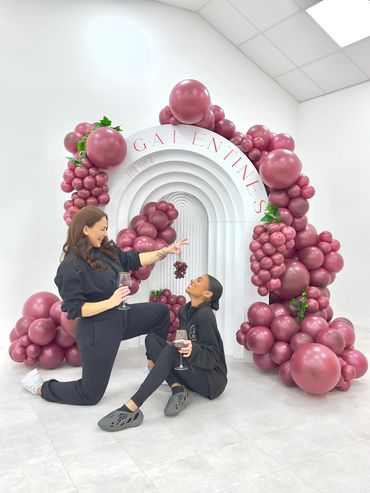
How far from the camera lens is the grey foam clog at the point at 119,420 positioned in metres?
2.57

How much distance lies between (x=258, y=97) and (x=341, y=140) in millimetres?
1215

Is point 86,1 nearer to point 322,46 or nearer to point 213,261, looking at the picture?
point 322,46

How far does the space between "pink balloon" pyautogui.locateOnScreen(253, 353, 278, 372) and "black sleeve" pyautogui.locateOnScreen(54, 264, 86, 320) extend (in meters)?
1.58

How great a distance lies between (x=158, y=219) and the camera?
3975 mm

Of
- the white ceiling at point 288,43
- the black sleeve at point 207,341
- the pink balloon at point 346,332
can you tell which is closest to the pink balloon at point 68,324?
the black sleeve at point 207,341

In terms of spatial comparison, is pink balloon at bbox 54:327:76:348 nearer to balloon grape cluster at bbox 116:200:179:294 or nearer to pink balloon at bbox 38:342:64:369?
pink balloon at bbox 38:342:64:369

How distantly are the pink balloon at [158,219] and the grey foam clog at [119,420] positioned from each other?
1.80 meters

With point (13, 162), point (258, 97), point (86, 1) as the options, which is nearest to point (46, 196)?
point (13, 162)

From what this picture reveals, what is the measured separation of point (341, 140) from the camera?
5586 millimetres

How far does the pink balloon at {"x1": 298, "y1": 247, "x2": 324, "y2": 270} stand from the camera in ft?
12.1

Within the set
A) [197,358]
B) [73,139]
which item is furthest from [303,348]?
[73,139]

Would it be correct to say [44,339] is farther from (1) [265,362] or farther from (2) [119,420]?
(1) [265,362]

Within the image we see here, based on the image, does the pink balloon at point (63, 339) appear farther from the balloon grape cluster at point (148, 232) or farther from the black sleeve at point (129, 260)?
the black sleeve at point (129, 260)

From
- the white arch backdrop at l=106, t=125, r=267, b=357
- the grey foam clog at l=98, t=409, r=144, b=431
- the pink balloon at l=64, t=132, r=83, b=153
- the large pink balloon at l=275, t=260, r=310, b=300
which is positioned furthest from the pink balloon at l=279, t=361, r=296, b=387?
the pink balloon at l=64, t=132, r=83, b=153
